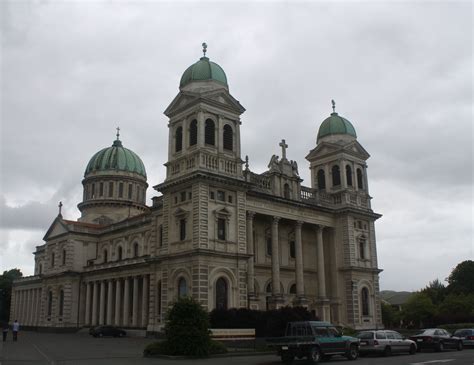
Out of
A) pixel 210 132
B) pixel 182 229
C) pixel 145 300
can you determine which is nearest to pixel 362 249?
pixel 182 229

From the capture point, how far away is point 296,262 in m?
55.7

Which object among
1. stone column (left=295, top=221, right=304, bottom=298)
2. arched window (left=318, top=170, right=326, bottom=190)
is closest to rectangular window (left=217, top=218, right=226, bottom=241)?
stone column (left=295, top=221, right=304, bottom=298)

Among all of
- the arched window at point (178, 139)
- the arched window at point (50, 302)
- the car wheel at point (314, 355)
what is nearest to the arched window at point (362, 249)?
the arched window at point (178, 139)

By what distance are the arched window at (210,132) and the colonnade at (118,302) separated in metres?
18.3

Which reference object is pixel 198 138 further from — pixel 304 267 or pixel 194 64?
pixel 304 267

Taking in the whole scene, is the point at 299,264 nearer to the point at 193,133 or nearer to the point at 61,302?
the point at 193,133

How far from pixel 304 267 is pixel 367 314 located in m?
8.99

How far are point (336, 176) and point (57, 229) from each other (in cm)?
3939

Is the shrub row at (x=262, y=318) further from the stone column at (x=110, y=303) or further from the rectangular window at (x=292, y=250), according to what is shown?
the stone column at (x=110, y=303)

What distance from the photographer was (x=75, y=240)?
2837 inches

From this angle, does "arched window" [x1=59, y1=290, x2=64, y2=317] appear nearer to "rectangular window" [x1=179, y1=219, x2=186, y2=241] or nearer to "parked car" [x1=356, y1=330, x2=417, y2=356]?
"rectangular window" [x1=179, y1=219, x2=186, y2=241]

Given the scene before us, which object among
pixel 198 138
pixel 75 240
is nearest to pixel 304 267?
pixel 198 138

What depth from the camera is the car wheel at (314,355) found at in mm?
26984

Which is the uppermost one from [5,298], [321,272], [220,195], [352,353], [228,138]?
[228,138]
